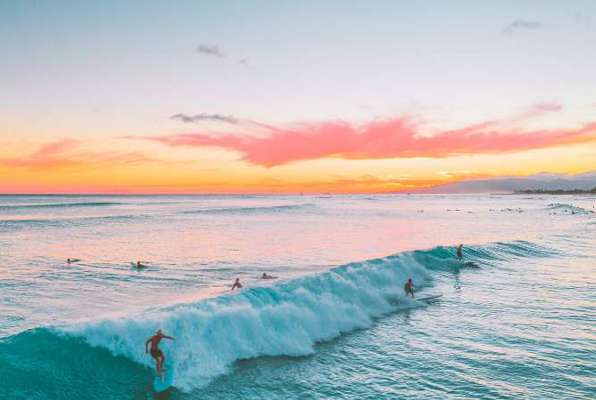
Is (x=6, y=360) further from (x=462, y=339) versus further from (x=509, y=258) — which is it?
(x=509, y=258)

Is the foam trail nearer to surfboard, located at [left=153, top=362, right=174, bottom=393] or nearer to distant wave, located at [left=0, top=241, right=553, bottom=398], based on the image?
distant wave, located at [left=0, top=241, right=553, bottom=398]

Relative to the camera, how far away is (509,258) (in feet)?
136

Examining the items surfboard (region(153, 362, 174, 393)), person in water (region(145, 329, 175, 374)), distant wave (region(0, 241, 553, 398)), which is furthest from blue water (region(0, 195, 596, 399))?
person in water (region(145, 329, 175, 374))

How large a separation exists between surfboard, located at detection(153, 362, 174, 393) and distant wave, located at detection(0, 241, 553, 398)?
0.19 meters

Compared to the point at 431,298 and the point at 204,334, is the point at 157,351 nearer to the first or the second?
the point at 204,334

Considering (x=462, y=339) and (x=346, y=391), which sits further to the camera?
(x=462, y=339)

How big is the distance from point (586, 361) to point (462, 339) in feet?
14.4

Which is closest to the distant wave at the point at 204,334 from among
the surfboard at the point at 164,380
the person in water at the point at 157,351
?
the surfboard at the point at 164,380

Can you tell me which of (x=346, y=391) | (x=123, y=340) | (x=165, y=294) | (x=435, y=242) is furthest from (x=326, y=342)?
(x=435, y=242)

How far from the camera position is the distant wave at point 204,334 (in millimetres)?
14703

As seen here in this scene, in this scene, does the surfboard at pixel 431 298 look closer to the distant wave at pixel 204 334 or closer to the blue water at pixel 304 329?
the blue water at pixel 304 329

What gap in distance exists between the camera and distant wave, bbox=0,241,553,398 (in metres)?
14.7

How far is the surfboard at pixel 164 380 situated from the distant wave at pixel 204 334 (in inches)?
7.7

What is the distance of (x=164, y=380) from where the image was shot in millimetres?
14625
